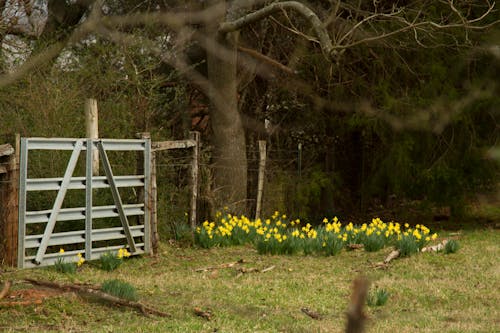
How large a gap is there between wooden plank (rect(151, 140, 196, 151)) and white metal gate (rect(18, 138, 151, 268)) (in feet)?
0.47

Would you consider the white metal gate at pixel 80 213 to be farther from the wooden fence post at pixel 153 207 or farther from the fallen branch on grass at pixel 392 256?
the fallen branch on grass at pixel 392 256

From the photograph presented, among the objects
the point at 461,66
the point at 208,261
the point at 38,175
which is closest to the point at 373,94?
the point at 461,66

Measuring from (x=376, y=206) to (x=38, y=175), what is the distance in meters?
9.65

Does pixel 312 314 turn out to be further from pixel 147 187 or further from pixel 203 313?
pixel 147 187

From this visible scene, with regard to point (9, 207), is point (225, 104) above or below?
above

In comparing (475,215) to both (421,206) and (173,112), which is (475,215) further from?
(173,112)

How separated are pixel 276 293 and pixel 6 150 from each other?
3.40 metres

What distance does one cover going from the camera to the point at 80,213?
929 centimetres

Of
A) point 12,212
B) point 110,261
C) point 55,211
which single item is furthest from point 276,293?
point 12,212

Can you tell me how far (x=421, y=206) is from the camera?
49.1ft

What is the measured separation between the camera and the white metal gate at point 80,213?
28.2ft

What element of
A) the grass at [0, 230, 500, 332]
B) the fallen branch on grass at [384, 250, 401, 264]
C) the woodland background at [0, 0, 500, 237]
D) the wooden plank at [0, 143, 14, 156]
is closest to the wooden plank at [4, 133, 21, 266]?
the wooden plank at [0, 143, 14, 156]

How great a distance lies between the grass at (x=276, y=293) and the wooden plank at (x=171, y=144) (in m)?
1.38

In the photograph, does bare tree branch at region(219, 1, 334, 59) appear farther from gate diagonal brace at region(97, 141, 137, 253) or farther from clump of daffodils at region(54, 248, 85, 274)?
clump of daffodils at region(54, 248, 85, 274)
